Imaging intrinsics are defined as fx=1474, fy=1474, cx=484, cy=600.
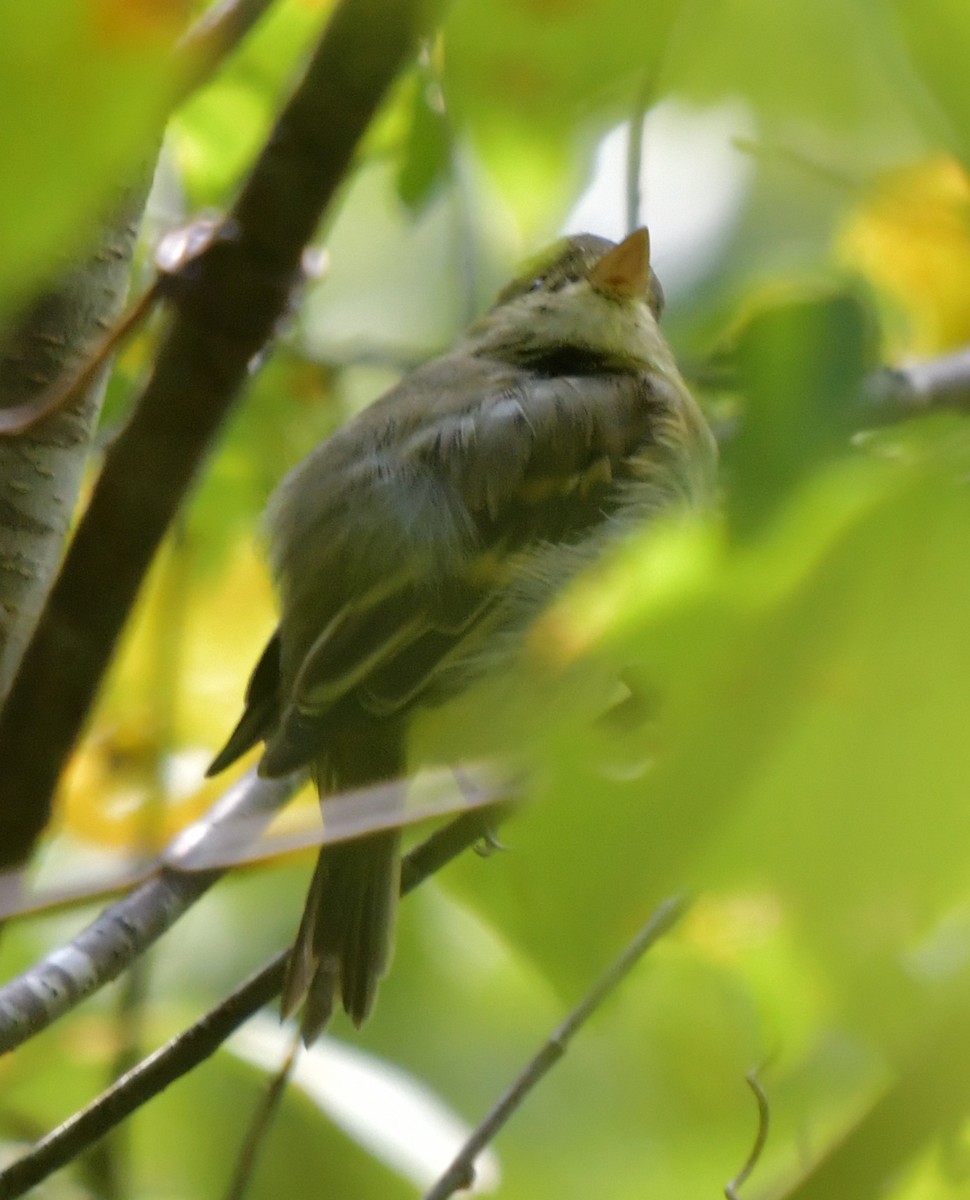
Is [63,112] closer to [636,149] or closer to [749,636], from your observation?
[749,636]

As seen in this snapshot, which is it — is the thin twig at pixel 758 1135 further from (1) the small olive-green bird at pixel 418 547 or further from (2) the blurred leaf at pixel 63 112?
(2) the blurred leaf at pixel 63 112

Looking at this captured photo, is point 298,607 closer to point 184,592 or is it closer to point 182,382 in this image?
point 184,592

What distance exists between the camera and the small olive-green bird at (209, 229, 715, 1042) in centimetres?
167

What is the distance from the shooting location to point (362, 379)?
2883mm

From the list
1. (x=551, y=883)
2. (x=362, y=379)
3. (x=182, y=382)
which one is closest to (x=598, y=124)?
(x=182, y=382)

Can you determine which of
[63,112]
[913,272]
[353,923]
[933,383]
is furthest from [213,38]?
[933,383]

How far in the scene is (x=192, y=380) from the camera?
0.85 m

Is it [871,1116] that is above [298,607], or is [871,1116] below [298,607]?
above

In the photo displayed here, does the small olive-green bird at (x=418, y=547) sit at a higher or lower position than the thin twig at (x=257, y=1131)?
higher

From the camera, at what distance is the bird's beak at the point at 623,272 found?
225 cm

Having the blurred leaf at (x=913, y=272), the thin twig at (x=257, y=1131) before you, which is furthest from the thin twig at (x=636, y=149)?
the thin twig at (x=257, y=1131)

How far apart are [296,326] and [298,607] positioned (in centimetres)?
43

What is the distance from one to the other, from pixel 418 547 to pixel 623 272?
0.74m

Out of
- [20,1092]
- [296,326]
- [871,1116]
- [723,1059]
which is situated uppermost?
[871,1116]
